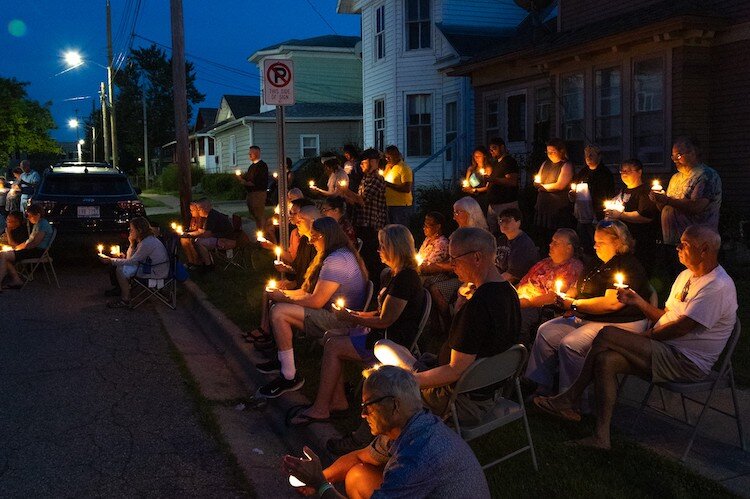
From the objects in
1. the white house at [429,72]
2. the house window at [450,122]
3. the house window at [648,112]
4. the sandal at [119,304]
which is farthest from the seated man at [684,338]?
the house window at [450,122]

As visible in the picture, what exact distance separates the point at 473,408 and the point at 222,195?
32.7 metres

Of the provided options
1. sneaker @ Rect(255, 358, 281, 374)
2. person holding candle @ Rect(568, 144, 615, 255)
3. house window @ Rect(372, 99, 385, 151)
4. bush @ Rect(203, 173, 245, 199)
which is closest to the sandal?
sneaker @ Rect(255, 358, 281, 374)

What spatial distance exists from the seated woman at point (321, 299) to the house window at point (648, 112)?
852 cm

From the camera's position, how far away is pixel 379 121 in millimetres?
25594

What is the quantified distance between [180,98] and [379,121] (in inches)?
442

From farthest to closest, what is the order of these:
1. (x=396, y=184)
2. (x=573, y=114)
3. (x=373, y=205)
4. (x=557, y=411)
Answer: (x=573, y=114), (x=396, y=184), (x=373, y=205), (x=557, y=411)

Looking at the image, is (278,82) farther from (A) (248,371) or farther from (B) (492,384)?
(B) (492,384)

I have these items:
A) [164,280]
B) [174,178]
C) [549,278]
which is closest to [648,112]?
[549,278]

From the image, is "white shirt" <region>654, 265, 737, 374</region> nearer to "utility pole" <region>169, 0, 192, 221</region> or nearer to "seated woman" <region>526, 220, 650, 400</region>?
"seated woman" <region>526, 220, 650, 400</region>

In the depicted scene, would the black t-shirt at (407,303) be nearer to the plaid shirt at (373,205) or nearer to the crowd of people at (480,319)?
the crowd of people at (480,319)

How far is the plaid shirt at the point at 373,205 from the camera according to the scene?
10172 mm

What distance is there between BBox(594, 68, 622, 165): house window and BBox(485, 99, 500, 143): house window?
3.91 metres

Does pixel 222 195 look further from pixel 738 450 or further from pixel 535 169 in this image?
pixel 738 450

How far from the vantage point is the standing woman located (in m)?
9.62
